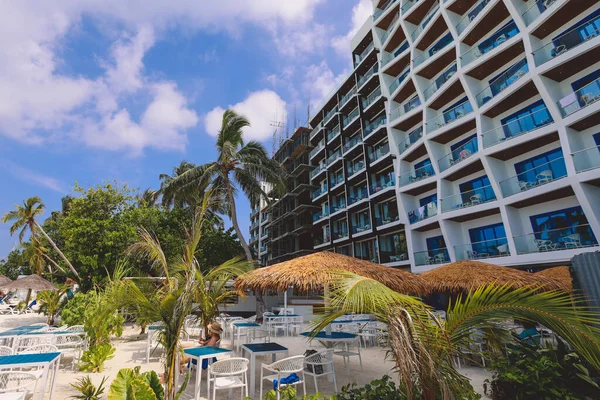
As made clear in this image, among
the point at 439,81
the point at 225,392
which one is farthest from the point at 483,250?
the point at 225,392

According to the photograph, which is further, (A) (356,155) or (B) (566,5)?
(A) (356,155)

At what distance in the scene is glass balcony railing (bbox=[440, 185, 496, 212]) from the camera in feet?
54.6

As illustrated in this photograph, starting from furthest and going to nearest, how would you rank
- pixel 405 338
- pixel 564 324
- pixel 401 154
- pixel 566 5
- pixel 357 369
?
1. pixel 401 154
2. pixel 566 5
3. pixel 357 369
4. pixel 405 338
5. pixel 564 324

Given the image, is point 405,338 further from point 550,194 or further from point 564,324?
point 550,194

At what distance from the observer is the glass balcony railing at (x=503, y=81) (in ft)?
48.8

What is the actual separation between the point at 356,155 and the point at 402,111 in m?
5.98

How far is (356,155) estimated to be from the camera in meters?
27.5

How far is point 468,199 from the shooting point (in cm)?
1786

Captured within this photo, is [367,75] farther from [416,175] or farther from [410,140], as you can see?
[416,175]

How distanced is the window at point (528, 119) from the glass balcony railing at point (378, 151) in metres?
8.74

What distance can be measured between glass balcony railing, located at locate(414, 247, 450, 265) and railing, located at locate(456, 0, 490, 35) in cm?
1322

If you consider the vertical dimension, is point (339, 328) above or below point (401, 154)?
below

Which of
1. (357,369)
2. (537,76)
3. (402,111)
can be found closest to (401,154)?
(402,111)

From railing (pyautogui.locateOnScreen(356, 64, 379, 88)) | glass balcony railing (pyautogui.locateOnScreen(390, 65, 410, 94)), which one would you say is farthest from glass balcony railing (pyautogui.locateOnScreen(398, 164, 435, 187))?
railing (pyautogui.locateOnScreen(356, 64, 379, 88))
